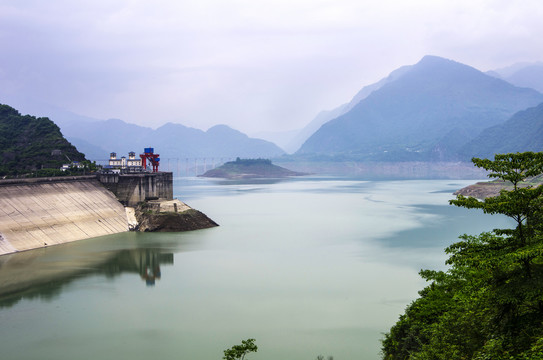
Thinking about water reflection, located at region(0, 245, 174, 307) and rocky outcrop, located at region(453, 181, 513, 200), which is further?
rocky outcrop, located at region(453, 181, 513, 200)

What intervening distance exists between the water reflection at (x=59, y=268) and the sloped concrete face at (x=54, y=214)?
302 centimetres

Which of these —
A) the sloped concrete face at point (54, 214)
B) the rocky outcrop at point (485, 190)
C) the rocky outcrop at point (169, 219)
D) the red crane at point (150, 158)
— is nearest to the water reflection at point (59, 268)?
the sloped concrete face at point (54, 214)

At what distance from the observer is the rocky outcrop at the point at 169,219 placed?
6081 centimetres

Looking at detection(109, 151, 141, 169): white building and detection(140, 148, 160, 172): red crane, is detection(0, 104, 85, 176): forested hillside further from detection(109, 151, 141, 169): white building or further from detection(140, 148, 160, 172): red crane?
detection(140, 148, 160, 172): red crane

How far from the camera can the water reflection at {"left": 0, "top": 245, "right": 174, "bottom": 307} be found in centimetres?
3391

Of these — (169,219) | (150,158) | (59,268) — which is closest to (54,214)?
(169,219)

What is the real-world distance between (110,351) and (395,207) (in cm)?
7141

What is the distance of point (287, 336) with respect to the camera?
81.7 ft

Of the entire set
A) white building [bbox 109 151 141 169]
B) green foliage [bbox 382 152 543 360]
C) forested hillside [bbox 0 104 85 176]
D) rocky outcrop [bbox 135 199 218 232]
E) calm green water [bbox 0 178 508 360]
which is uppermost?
forested hillside [bbox 0 104 85 176]

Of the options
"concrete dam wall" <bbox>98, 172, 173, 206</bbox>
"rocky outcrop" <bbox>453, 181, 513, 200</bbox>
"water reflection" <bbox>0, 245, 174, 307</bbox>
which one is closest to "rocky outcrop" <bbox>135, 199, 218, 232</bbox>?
"concrete dam wall" <bbox>98, 172, 173, 206</bbox>

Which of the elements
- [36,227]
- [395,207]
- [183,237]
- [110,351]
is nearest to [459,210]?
[395,207]

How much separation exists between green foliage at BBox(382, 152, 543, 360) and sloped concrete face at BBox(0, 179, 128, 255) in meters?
43.4

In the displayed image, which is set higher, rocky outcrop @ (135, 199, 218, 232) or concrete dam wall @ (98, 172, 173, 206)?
concrete dam wall @ (98, 172, 173, 206)

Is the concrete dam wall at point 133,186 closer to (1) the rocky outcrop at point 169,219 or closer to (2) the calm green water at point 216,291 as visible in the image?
(1) the rocky outcrop at point 169,219
